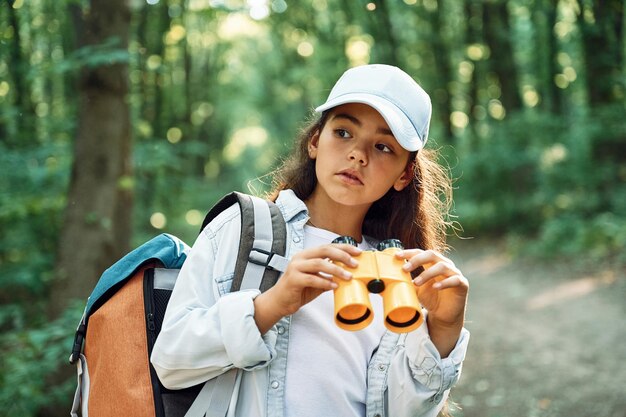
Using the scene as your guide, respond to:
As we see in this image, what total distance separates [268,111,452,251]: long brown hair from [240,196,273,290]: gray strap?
366mm

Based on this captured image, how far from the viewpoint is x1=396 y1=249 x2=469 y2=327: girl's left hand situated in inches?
75.3

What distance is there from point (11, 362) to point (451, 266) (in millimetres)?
4050

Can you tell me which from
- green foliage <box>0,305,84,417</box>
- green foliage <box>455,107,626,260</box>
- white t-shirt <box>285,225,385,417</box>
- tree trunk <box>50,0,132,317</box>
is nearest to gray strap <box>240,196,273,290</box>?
white t-shirt <box>285,225,385,417</box>

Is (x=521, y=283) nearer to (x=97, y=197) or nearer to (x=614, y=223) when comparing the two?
(x=614, y=223)

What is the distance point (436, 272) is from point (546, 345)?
603 cm

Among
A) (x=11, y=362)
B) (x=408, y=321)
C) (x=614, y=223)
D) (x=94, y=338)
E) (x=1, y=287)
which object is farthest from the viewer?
(x=614, y=223)

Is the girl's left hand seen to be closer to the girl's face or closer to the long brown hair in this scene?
the girl's face

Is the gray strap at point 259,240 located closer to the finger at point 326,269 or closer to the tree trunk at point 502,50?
the finger at point 326,269

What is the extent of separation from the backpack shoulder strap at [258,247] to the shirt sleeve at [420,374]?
530 millimetres

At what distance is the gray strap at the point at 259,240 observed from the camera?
202 centimetres

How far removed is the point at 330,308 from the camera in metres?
2.20

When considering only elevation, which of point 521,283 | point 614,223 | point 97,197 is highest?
point 97,197

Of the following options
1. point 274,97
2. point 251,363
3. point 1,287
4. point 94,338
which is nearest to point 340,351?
point 251,363

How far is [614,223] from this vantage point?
1036 centimetres
